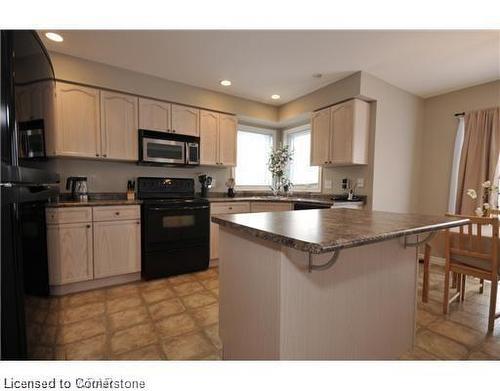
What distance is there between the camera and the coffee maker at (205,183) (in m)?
3.51

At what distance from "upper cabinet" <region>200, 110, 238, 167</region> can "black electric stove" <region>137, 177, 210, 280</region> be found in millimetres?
624

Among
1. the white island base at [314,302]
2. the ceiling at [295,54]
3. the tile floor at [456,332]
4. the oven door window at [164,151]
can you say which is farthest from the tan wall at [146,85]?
the tile floor at [456,332]

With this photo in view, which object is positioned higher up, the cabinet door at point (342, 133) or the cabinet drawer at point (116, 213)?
the cabinet door at point (342, 133)

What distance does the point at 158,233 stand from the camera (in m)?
2.75

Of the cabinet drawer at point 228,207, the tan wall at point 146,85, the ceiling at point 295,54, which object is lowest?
the cabinet drawer at point 228,207

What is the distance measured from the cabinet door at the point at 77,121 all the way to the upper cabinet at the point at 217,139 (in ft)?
4.14

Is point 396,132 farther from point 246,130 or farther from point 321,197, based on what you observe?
point 246,130

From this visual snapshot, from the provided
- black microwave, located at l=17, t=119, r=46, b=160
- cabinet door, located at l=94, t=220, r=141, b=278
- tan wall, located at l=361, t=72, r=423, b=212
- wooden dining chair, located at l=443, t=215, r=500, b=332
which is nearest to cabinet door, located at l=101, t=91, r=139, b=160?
cabinet door, located at l=94, t=220, r=141, b=278

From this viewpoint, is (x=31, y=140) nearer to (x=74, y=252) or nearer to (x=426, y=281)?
(x=74, y=252)

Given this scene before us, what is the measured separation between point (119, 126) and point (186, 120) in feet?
2.69

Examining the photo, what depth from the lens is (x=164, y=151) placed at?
308 centimetres

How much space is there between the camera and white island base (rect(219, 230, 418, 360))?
40.7 inches

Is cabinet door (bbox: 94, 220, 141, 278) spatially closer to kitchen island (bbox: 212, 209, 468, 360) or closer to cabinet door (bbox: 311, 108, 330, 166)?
kitchen island (bbox: 212, 209, 468, 360)

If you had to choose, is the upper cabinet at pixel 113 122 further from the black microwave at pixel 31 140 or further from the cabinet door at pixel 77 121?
the black microwave at pixel 31 140
